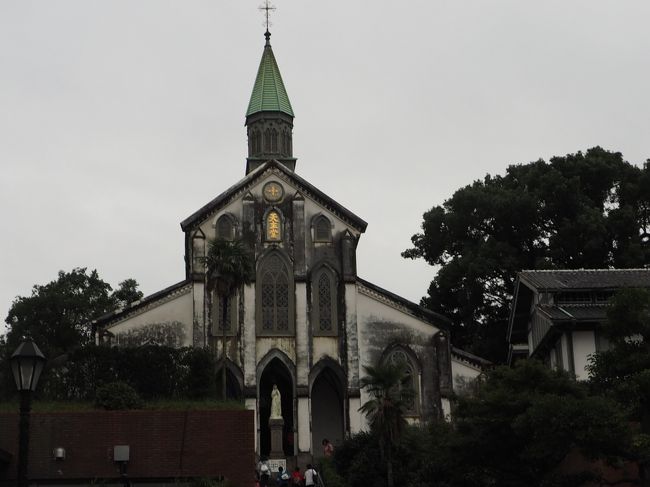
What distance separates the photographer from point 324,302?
54.2m

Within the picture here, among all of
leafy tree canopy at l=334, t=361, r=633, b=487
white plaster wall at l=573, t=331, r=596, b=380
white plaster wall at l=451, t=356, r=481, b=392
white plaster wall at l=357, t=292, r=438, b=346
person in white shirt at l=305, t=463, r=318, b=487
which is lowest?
person in white shirt at l=305, t=463, r=318, b=487

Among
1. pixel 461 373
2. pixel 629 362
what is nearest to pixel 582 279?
pixel 629 362

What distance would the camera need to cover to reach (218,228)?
54.5m

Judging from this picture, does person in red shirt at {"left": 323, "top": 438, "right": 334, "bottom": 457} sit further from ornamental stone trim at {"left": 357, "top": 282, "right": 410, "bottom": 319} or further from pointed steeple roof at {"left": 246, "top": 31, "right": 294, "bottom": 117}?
pointed steeple roof at {"left": 246, "top": 31, "right": 294, "bottom": 117}

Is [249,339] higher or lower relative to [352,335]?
lower

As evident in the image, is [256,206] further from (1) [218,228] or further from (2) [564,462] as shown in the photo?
(2) [564,462]

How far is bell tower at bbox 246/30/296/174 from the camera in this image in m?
63.5

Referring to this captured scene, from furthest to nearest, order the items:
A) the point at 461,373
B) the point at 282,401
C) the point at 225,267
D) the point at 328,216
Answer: the point at 328,216
the point at 461,373
the point at 282,401
the point at 225,267

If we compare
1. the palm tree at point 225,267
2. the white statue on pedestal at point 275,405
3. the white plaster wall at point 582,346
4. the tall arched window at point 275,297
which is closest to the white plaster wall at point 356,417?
the white statue on pedestal at point 275,405

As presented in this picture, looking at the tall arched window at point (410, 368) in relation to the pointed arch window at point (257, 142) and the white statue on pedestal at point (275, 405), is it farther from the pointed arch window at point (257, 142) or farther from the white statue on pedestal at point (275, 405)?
the pointed arch window at point (257, 142)

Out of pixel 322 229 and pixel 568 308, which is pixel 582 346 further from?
pixel 322 229

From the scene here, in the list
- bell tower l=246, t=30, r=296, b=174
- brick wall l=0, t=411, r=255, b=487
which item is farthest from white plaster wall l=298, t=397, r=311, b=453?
brick wall l=0, t=411, r=255, b=487

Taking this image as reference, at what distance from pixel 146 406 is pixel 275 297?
20737 mm

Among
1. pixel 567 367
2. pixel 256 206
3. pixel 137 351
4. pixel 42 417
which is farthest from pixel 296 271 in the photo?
pixel 42 417
